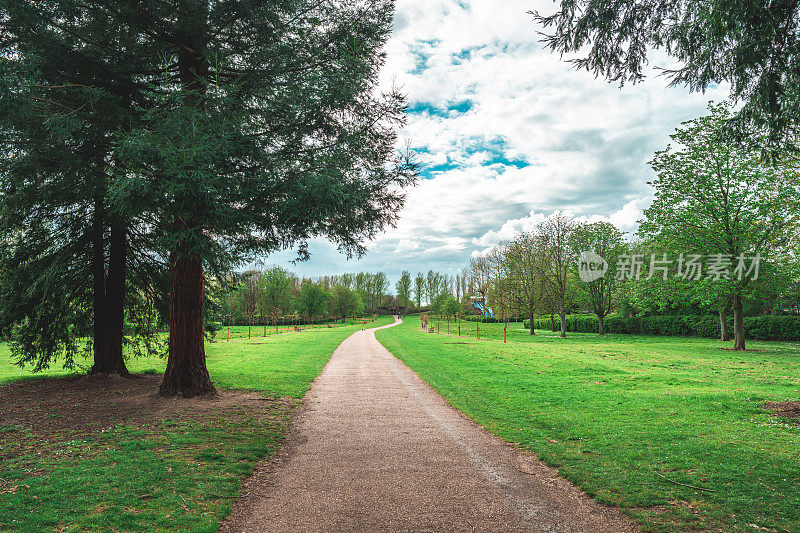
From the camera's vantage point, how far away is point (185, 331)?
9805mm

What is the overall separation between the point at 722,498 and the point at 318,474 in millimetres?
4873

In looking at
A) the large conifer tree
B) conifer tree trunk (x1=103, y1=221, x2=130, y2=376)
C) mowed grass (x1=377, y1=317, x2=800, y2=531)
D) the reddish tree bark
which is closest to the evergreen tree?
conifer tree trunk (x1=103, y1=221, x2=130, y2=376)

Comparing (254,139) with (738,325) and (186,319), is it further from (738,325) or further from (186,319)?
(738,325)

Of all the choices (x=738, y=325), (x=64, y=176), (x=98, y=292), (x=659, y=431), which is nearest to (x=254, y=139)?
(x=64, y=176)

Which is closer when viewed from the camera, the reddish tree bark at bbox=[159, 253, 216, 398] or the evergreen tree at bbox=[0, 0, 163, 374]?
the evergreen tree at bbox=[0, 0, 163, 374]

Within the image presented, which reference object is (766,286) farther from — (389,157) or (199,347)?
(199,347)

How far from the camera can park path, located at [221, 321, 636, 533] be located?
414cm

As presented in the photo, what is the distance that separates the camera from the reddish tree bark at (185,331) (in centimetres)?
973

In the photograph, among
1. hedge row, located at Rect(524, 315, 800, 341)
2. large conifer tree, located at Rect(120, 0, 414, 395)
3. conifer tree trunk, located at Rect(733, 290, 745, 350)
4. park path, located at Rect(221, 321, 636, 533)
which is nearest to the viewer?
park path, located at Rect(221, 321, 636, 533)

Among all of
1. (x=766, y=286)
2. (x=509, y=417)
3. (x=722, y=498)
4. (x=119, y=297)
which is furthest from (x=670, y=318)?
(x=119, y=297)

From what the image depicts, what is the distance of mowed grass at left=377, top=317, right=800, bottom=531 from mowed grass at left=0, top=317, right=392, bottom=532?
4408 millimetres

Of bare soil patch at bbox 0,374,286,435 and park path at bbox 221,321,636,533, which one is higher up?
park path at bbox 221,321,636,533

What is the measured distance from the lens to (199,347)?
33.0ft

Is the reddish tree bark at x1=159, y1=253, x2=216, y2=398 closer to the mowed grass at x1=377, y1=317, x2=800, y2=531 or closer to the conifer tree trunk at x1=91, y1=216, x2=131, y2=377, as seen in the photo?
the conifer tree trunk at x1=91, y1=216, x2=131, y2=377
